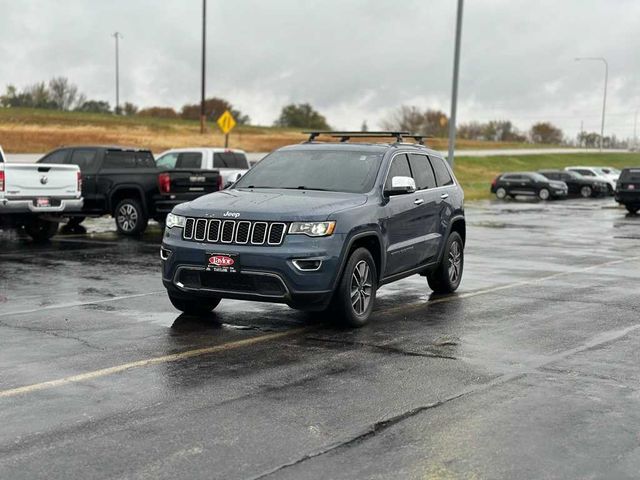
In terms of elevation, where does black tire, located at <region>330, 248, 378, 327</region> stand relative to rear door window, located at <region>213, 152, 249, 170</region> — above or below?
below

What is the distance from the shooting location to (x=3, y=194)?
16844mm

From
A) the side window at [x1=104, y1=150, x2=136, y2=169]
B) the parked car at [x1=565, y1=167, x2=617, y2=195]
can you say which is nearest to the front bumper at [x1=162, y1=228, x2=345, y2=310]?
the side window at [x1=104, y1=150, x2=136, y2=169]

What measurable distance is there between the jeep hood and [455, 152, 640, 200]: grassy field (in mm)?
36067

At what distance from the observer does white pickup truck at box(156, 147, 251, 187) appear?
76.7 ft

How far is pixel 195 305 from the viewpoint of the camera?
9.85 meters

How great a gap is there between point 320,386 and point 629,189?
1172 inches

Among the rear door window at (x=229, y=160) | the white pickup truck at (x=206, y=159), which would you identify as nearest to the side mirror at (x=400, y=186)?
the white pickup truck at (x=206, y=159)

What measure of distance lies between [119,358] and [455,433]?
10.3ft

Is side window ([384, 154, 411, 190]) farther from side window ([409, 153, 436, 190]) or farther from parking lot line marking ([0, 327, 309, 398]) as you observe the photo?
parking lot line marking ([0, 327, 309, 398])

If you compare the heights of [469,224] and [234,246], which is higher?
[234,246]

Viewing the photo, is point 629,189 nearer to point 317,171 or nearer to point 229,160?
point 229,160

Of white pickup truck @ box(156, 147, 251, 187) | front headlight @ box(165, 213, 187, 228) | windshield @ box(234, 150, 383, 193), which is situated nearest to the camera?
front headlight @ box(165, 213, 187, 228)

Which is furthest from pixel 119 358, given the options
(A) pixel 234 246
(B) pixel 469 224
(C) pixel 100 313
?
(B) pixel 469 224

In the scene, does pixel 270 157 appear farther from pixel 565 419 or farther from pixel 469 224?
pixel 469 224
